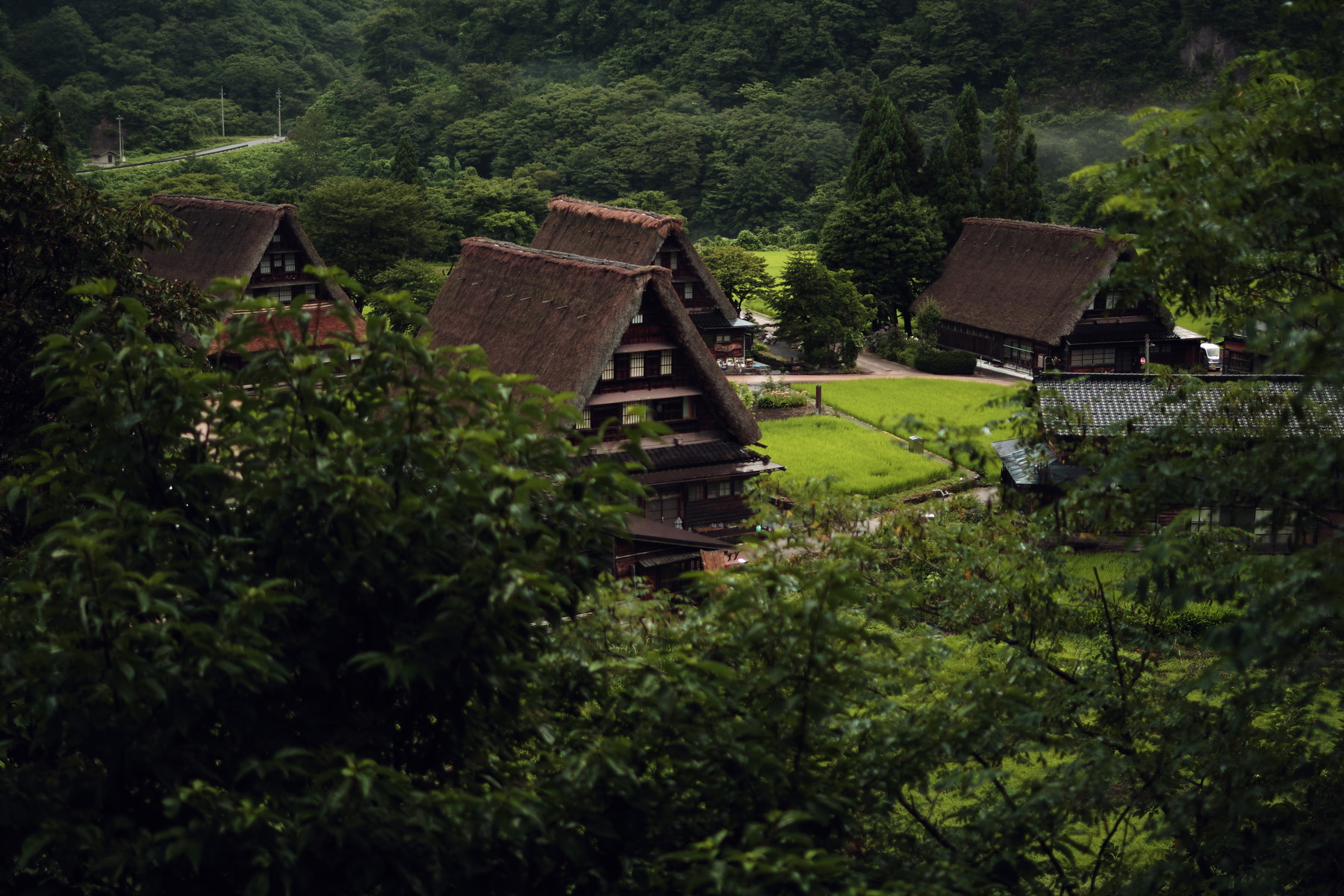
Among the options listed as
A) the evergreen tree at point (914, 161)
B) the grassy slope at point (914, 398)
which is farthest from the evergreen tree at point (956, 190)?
the grassy slope at point (914, 398)

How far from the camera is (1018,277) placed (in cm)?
4019

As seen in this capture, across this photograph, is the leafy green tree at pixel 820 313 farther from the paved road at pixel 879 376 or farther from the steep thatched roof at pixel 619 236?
the steep thatched roof at pixel 619 236

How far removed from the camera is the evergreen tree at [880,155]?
45.7 m

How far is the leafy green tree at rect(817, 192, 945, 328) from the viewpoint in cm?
4441

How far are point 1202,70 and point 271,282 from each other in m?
58.0

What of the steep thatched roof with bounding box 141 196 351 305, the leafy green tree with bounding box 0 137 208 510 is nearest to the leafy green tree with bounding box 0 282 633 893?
the leafy green tree with bounding box 0 137 208 510

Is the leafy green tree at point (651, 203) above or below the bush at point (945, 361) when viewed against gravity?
above

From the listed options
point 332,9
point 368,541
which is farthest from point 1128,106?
point 368,541

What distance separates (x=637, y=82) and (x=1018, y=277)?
42.1 meters

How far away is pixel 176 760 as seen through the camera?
573cm

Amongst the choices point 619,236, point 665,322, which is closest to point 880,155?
point 619,236

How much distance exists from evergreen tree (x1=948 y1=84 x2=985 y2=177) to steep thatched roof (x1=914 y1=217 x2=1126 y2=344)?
12.6 ft

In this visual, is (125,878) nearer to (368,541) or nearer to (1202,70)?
(368,541)

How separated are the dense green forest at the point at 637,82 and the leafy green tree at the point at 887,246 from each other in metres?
14.9
